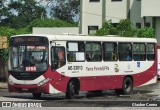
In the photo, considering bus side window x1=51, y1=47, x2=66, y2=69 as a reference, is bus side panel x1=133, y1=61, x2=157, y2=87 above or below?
below

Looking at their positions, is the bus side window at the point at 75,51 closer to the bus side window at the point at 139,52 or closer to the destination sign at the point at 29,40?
the destination sign at the point at 29,40

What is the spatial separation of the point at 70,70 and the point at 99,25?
105 feet

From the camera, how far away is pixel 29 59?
75.3ft

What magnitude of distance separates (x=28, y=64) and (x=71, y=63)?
6.47 feet

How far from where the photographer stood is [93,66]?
2531 centimetres

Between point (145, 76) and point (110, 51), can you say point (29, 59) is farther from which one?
point (145, 76)

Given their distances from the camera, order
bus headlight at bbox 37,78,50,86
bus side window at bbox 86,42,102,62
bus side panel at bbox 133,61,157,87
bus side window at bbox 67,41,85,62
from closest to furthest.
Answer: bus headlight at bbox 37,78,50,86 → bus side window at bbox 67,41,85,62 → bus side window at bbox 86,42,102,62 → bus side panel at bbox 133,61,157,87

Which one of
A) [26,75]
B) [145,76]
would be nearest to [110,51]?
[145,76]

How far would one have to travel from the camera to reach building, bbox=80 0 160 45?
5047 cm

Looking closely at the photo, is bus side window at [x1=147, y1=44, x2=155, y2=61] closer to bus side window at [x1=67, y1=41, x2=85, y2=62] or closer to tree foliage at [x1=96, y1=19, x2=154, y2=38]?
bus side window at [x1=67, y1=41, x2=85, y2=62]

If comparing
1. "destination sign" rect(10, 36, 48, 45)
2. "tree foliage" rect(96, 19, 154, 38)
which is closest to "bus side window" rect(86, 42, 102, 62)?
"destination sign" rect(10, 36, 48, 45)

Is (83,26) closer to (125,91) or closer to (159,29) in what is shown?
(159,29)

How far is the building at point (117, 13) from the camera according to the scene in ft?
166

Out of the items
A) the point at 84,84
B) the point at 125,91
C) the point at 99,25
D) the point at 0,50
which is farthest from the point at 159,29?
the point at 84,84
